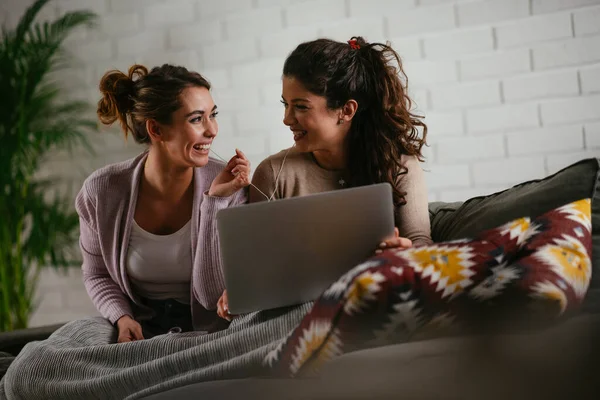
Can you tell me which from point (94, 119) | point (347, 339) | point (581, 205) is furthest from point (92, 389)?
point (94, 119)

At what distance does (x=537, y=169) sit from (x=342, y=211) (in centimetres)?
140

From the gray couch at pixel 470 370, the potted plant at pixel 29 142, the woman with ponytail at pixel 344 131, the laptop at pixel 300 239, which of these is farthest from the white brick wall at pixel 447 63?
the gray couch at pixel 470 370

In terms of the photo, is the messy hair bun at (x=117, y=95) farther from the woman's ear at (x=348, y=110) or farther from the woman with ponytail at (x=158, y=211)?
the woman's ear at (x=348, y=110)

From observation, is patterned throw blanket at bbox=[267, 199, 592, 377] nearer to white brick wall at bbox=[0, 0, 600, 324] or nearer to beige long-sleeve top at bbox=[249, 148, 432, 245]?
beige long-sleeve top at bbox=[249, 148, 432, 245]

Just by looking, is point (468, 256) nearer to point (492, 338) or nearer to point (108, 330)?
point (492, 338)

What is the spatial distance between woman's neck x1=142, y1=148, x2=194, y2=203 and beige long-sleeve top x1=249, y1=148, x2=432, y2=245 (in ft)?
0.74

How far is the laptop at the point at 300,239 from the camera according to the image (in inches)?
50.5

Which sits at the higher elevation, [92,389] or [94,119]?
[94,119]

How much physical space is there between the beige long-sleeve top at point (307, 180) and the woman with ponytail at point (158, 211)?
88mm

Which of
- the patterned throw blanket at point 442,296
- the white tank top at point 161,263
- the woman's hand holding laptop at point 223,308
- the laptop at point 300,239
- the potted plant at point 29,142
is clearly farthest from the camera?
the potted plant at point 29,142

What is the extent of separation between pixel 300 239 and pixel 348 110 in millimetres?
710

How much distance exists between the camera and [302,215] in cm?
128

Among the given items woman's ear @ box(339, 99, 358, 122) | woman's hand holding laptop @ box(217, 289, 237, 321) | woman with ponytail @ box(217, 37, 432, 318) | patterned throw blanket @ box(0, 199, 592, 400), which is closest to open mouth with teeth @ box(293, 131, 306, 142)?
woman with ponytail @ box(217, 37, 432, 318)

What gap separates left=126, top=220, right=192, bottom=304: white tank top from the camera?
1.94 m
